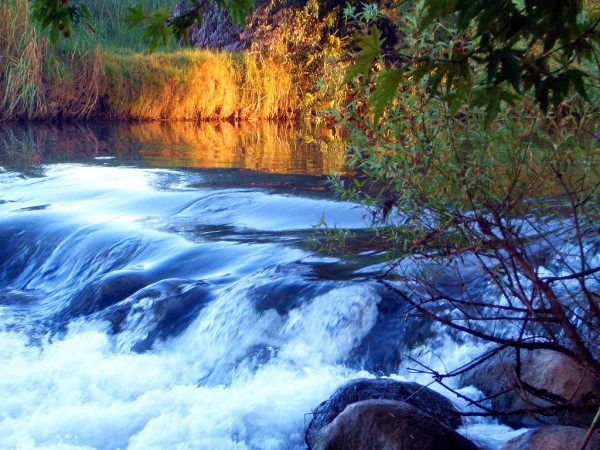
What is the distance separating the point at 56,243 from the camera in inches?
253

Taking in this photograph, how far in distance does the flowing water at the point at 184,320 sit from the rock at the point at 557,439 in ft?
1.52

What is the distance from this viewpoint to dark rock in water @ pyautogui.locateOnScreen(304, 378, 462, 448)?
3282 mm

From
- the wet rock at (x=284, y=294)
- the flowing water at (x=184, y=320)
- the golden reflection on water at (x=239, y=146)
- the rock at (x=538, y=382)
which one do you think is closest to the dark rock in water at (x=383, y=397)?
the flowing water at (x=184, y=320)

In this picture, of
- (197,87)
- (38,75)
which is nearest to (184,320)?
(38,75)

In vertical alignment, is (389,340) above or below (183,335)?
above

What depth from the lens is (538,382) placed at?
3.22 meters

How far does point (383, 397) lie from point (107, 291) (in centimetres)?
255

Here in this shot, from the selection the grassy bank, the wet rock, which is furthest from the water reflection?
the wet rock

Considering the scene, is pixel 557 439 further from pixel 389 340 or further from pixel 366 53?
pixel 366 53

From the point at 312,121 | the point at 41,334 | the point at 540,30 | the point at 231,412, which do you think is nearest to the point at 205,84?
the point at 312,121

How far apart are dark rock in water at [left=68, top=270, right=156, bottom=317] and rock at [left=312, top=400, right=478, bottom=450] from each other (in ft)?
8.22

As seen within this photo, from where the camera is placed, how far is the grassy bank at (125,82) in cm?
1416

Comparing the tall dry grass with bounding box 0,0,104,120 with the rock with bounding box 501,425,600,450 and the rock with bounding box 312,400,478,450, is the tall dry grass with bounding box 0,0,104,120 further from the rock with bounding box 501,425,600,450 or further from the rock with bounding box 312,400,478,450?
the rock with bounding box 501,425,600,450

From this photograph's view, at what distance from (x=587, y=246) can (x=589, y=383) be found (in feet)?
4.87
